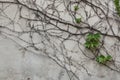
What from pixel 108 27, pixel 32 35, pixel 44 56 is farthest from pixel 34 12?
pixel 108 27

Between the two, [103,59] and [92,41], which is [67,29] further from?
[103,59]

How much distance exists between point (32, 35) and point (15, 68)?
1.40ft

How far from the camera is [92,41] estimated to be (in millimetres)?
3715

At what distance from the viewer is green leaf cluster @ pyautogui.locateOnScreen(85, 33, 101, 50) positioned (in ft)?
12.1

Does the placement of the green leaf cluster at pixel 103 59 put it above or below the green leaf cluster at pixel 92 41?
below

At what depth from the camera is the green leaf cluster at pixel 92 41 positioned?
3693mm

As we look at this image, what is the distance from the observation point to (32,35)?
12.4ft

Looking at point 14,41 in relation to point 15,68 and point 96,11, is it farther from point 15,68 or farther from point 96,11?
point 96,11

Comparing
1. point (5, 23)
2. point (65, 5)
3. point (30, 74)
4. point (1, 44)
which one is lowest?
point (30, 74)

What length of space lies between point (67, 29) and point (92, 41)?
327 mm

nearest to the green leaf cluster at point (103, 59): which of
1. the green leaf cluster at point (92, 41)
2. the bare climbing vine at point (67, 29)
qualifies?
the bare climbing vine at point (67, 29)

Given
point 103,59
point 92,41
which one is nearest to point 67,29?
point 92,41

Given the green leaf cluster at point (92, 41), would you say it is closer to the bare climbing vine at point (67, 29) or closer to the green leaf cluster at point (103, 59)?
the bare climbing vine at point (67, 29)

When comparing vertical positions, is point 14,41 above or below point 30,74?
above
